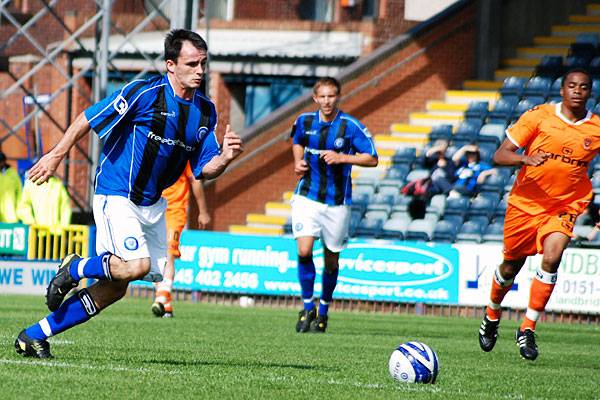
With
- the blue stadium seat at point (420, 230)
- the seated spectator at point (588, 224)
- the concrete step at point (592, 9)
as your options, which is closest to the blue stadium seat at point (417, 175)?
the blue stadium seat at point (420, 230)

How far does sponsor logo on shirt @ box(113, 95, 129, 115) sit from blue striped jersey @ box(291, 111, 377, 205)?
5344mm

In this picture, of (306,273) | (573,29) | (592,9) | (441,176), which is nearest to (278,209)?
(441,176)

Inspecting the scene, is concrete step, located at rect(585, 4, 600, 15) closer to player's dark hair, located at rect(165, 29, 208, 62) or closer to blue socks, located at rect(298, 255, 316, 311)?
blue socks, located at rect(298, 255, 316, 311)

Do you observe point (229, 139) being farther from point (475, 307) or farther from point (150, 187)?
point (475, 307)

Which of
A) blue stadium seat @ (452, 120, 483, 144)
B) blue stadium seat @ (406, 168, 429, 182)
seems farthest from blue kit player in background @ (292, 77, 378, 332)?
blue stadium seat @ (452, 120, 483, 144)

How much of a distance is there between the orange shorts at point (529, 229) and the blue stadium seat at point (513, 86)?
1265 cm

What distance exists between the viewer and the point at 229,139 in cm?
805

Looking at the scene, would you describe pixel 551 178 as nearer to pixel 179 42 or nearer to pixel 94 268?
pixel 179 42

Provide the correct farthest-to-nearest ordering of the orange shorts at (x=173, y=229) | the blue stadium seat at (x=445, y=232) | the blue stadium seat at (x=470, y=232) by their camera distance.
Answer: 1. the blue stadium seat at (x=445, y=232)
2. the blue stadium seat at (x=470, y=232)
3. the orange shorts at (x=173, y=229)

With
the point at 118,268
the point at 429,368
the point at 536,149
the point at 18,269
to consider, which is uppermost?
the point at 536,149

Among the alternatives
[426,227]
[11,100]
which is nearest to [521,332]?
[426,227]

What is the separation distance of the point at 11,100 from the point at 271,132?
39.9ft

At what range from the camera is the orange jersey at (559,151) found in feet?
36.2

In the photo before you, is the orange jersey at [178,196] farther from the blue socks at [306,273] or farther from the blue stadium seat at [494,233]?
the blue stadium seat at [494,233]
